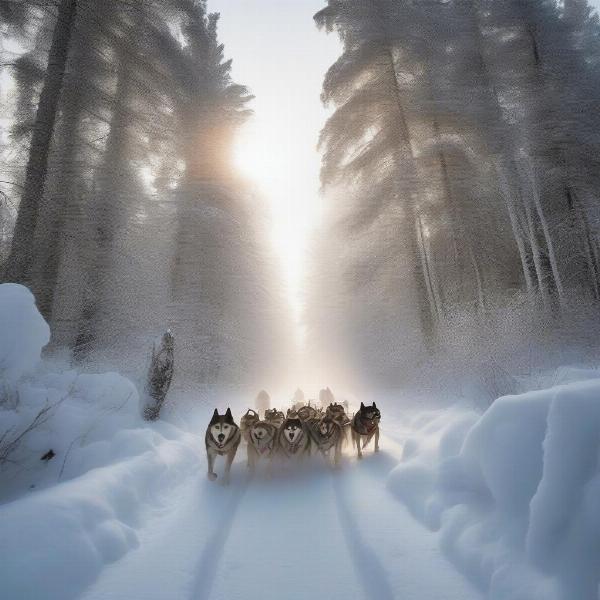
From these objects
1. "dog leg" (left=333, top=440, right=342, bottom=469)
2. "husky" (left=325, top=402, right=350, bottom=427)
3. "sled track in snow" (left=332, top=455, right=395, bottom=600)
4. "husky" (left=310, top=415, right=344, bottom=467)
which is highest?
"husky" (left=325, top=402, right=350, bottom=427)

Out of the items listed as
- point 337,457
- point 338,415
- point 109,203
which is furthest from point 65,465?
point 109,203

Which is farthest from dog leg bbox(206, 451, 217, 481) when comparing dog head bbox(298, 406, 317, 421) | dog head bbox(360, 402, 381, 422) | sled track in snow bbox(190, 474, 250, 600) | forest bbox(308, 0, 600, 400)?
forest bbox(308, 0, 600, 400)

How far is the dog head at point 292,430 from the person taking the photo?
206 inches

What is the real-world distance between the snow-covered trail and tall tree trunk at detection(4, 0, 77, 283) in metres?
6.32

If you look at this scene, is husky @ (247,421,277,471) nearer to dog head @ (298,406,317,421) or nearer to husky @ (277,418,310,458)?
husky @ (277,418,310,458)

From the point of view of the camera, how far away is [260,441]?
17.1ft

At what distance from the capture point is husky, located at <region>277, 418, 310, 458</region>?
17.1 ft

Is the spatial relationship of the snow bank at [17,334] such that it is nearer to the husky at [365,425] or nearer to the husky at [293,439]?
the husky at [293,439]

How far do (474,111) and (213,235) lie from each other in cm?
1005

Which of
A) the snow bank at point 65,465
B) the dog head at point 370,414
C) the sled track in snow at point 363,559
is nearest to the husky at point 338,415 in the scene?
the dog head at point 370,414

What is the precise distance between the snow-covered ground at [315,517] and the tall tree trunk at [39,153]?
3105mm

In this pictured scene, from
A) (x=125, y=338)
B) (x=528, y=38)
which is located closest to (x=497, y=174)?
(x=528, y=38)

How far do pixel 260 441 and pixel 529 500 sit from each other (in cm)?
363

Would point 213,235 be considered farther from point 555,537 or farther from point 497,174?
point 555,537
